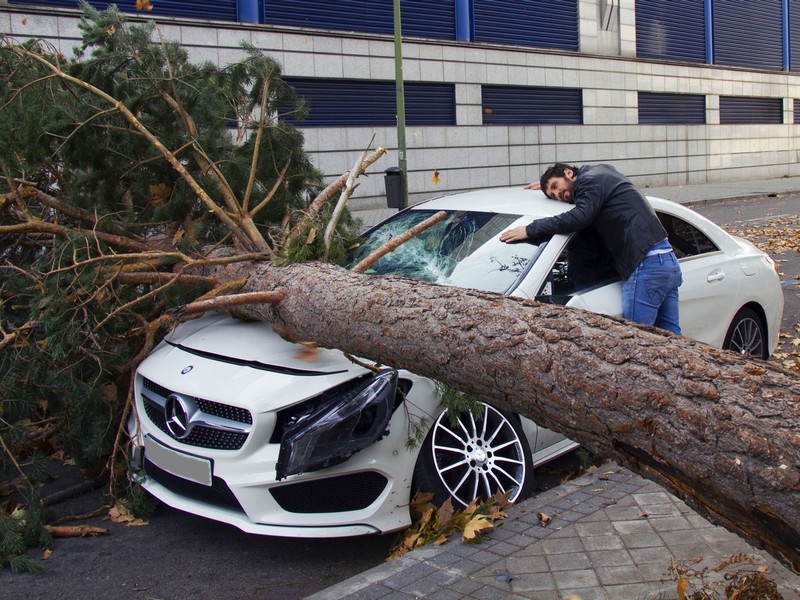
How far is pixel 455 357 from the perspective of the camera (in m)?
3.17

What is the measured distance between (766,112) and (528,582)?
114 ft

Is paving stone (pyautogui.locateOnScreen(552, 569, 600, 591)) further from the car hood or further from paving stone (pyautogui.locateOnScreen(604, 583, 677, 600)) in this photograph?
the car hood

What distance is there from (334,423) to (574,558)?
1.17 m

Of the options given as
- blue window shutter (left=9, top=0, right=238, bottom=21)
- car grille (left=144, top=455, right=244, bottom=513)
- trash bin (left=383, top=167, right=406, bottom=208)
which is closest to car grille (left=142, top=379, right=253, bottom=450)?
car grille (left=144, top=455, right=244, bottom=513)

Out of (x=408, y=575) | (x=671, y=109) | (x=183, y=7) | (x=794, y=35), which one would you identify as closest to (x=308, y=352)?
(x=408, y=575)

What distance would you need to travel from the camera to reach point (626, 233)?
5.05 metres

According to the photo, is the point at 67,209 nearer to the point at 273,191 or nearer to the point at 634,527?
the point at 273,191

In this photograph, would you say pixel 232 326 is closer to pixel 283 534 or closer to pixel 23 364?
pixel 23 364

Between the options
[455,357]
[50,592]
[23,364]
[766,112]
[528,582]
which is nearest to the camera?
[455,357]

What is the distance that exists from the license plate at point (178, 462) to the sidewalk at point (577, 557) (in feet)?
2.76

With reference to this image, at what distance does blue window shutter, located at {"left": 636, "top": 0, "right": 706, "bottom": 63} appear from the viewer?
28000 millimetres

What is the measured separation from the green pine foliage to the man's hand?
3.14 ft

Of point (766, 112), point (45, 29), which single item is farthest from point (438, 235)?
point (766, 112)

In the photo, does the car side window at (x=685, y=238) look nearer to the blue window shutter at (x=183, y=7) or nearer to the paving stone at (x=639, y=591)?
the paving stone at (x=639, y=591)
